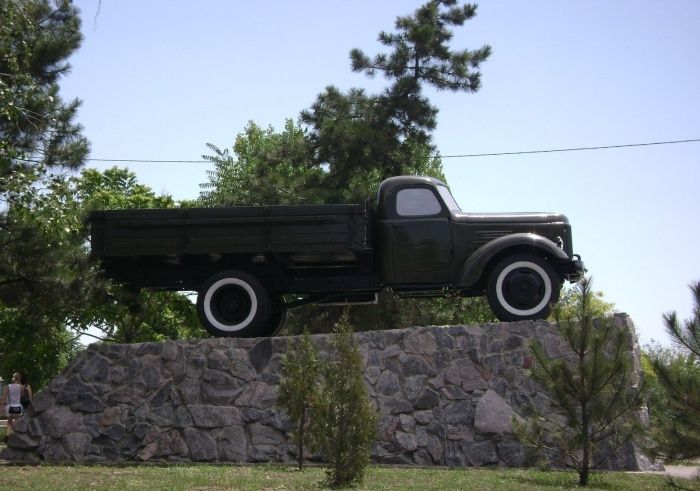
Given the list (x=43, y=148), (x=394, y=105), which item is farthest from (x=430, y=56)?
(x=43, y=148)

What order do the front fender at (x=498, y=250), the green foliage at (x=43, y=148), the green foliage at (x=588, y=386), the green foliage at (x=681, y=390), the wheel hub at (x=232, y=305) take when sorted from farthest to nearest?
the green foliage at (x=43, y=148) < the wheel hub at (x=232, y=305) < the front fender at (x=498, y=250) < the green foliage at (x=588, y=386) < the green foliage at (x=681, y=390)

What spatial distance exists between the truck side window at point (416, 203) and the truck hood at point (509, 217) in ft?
1.03

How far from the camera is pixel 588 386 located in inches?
428

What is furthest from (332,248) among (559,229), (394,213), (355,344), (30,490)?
(30,490)

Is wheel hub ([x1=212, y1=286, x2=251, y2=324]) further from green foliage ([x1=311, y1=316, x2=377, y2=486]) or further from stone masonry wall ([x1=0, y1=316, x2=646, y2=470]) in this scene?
green foliage ([x1=311, y1=316, x2=377, y2=486])

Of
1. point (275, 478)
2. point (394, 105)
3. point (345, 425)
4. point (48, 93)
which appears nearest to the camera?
point (345, 425)

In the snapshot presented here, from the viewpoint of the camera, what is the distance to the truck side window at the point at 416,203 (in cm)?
1327

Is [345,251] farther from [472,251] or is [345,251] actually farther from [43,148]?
[43,148]

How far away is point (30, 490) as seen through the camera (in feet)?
32.7

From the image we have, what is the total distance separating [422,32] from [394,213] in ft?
31.3

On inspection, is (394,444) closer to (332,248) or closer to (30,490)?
(332,248)

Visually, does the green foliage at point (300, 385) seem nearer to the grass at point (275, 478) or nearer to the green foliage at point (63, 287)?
the grass at point (275, 478)

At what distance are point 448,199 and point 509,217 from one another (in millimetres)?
895

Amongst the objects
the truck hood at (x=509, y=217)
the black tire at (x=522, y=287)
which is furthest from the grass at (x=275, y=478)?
the truck hood at (x=509, y=217)
